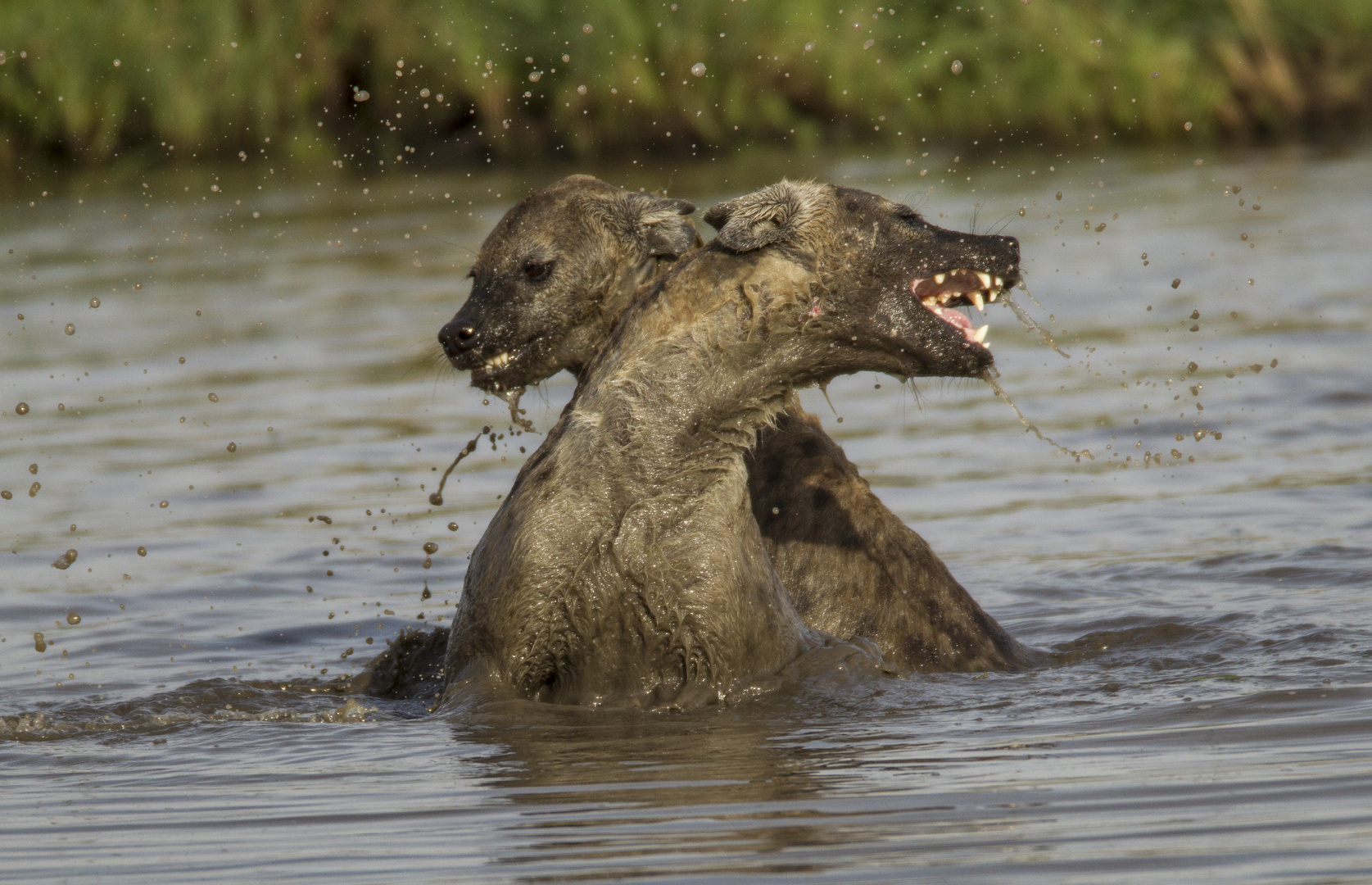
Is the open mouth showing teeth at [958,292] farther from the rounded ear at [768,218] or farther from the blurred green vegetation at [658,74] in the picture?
the blurred green vegetation at [658,74]

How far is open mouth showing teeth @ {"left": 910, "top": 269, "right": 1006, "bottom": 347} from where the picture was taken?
5.91 m

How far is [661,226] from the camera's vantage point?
288 inches

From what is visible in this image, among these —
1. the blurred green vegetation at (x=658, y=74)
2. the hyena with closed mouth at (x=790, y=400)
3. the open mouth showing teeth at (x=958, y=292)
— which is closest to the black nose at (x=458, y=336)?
the hyena with closed mouth at (x=790, y=400)

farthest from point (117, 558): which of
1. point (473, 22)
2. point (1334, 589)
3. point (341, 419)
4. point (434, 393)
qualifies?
point (473, 22)

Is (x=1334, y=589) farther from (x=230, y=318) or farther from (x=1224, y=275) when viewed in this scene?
(x=230, y=318)

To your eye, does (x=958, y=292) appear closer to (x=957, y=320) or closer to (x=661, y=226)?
(x=957, y=320)

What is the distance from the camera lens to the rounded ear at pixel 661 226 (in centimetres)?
732

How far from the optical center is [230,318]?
50.1 ft

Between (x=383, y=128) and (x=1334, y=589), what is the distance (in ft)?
64.7

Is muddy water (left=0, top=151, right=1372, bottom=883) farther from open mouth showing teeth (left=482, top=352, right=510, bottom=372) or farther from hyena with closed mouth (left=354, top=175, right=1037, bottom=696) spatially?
open mouth showing teeth (left=482, top=352, right=510, bottom=372)

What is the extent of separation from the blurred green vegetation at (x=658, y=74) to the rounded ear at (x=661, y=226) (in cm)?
1700

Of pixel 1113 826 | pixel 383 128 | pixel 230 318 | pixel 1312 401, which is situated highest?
pixel 383 128

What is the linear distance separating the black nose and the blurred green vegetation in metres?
17.2

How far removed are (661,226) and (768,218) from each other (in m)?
1.52
